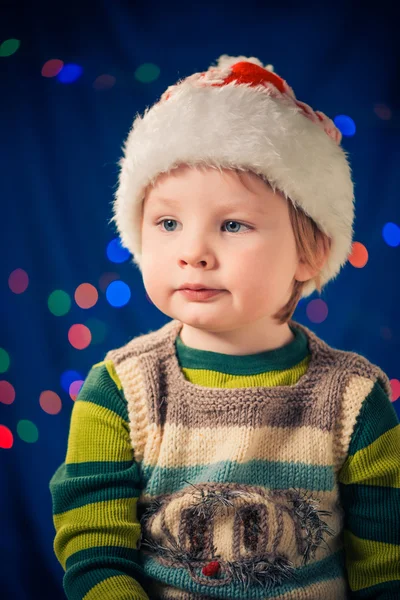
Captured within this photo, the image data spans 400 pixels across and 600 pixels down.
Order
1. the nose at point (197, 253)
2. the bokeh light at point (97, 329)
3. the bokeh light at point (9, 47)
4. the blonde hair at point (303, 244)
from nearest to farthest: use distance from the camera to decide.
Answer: the nose at point (197, 253) → the blonde hair at point (303, 244) → the bokeh light at point (9, 47) → the bokeh light at point (97, 329)

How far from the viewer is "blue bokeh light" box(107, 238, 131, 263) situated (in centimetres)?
177

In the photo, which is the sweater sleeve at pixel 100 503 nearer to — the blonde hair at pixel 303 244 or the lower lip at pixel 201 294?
the lower lip at pixel 201 294

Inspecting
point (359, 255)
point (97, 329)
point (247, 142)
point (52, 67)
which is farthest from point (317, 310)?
point (52, 67)

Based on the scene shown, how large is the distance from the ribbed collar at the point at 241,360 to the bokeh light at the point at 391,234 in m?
0.58

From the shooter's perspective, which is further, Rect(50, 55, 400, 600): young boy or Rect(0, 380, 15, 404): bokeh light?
Rect(0, 380, 15, 404): bokeh light

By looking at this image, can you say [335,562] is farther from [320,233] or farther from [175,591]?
[320,233]

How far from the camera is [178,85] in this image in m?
1.24

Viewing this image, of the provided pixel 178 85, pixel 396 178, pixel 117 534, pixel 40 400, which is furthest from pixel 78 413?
pixel 396 178

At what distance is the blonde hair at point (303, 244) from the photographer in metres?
1.22

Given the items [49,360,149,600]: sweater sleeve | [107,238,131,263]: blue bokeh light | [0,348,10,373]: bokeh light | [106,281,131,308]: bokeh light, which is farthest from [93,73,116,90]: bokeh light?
[49,360,149,600]: sweater sleeve

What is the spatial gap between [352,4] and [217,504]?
1.22 meters

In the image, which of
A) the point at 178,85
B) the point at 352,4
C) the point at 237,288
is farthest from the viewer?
the point at 352,4

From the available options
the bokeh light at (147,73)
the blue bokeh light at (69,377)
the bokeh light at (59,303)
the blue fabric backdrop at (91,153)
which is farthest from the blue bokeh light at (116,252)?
the bokeh light at (147,73)

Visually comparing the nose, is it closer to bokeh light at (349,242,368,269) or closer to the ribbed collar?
the ribbed collar
